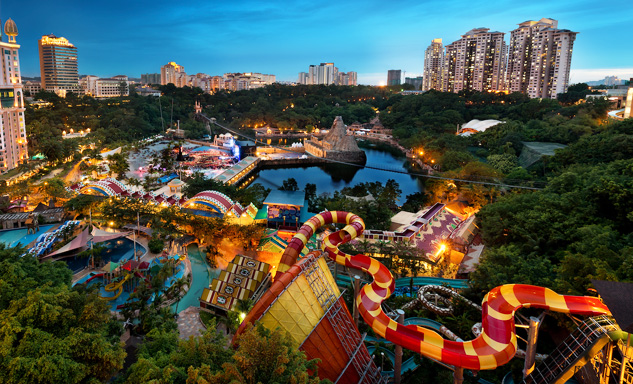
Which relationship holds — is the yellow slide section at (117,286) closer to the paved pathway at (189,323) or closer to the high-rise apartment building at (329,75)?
the paved pathway at (189,323)

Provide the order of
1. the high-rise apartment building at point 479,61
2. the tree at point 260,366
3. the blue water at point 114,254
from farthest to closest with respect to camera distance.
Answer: the high-rise apartment building at point 479,61
the blue water at point 114,254
the tree at point 260,366

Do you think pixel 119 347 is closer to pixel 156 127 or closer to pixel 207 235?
pixel 207 235

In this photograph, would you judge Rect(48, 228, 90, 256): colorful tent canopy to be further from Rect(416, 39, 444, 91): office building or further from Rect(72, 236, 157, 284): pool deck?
Rect(416, 39, 444, 91): office building

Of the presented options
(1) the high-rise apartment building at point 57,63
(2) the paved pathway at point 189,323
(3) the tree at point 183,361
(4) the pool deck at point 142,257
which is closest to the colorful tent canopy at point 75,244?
(4) the pool deck at point 142,257

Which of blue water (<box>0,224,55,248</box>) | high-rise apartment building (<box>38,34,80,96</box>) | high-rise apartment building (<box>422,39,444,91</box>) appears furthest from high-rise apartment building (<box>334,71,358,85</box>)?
blue water (<box>0,224,55,248</box>)

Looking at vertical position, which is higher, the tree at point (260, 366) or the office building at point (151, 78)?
the office building at point (151, 78)

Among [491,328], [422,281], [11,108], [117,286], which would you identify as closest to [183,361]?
[491,328]

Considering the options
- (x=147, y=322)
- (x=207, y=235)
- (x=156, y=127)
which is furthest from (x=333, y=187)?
(x=156, y=127)
